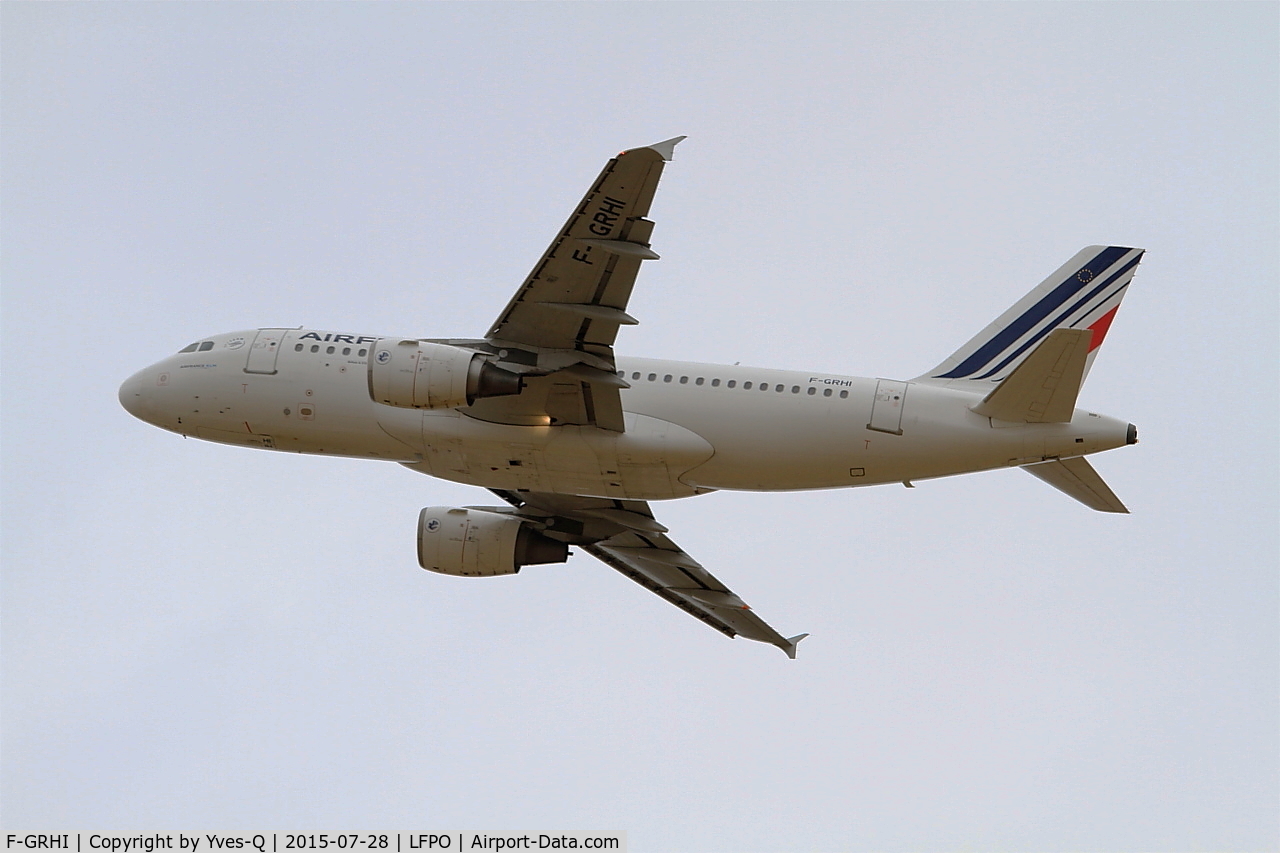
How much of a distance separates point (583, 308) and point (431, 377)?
11.5 feet

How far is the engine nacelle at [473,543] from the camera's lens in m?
39.1

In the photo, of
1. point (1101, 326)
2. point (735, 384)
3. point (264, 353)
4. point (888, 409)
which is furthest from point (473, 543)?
point (1101, 326)

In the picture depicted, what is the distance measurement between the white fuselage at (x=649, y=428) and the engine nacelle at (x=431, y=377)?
5.56ft

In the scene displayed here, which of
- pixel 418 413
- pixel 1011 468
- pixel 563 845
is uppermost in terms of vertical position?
pixel 418 413

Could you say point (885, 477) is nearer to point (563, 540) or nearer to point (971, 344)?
point (971, 344)

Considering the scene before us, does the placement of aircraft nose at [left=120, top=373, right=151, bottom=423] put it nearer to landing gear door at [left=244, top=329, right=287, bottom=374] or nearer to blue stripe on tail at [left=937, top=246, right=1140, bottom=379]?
landing gear door at [left=244, top=329, right=287, bottom=374]

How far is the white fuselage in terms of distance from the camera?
106 feet

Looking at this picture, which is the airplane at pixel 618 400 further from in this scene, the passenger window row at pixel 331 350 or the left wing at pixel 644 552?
the left wing at pixel 644 552

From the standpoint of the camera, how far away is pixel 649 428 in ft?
110

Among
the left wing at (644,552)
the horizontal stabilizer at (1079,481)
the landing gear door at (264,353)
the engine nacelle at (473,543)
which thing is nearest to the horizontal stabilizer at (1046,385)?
the horizontal stabilizer at (1079,481)

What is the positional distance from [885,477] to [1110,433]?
4685 mm

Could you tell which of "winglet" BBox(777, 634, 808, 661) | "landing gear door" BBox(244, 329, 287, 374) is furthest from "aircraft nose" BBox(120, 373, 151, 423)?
"winglet" BBox(777, 634, 808, 661)

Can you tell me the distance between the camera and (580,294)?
103ft

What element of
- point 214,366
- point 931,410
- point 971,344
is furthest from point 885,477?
point 214,366
